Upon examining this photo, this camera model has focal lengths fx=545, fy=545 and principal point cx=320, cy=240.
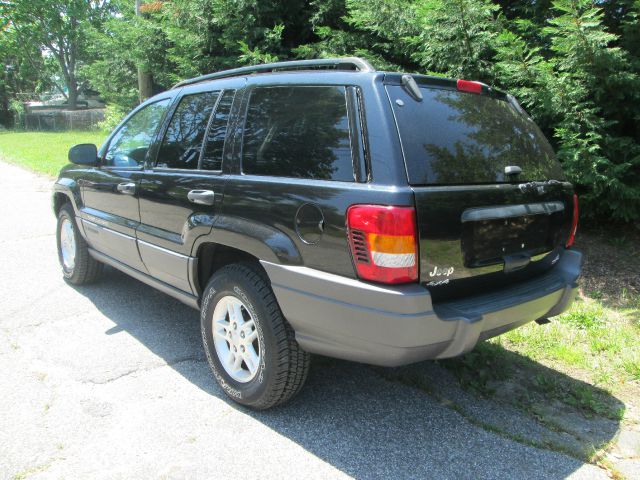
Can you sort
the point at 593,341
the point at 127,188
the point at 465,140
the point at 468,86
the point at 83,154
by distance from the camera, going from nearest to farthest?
the point at 465,140, the point at 468,86, the point at 593,341, the point at 127,188, the point at 83,154

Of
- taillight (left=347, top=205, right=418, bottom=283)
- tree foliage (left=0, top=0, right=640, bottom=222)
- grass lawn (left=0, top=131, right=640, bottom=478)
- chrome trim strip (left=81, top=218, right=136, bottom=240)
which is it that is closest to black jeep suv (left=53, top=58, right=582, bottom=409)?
taillight (left=347, top=205, right=418, bottom=283)

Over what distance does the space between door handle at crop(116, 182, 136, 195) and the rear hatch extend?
2.21 m

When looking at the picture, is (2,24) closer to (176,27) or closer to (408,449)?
(176,27)

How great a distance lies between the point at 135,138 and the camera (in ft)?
14.3

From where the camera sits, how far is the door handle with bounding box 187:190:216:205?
3.20m

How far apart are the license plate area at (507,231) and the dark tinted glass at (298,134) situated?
25.9 inches

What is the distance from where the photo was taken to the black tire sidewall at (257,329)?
9.48 ft

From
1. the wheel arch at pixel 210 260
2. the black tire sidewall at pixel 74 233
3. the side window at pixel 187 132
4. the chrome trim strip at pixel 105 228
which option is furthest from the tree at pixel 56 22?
the wheel arch at pixel 210 260

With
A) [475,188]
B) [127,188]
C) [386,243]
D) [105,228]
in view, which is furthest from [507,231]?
A: [105,228]

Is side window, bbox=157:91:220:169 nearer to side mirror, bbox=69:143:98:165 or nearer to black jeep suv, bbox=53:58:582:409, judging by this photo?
black jeep suv, bbox=53:58:582:409

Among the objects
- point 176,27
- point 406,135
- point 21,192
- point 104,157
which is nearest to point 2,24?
point 21,192

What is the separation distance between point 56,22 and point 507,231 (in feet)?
159

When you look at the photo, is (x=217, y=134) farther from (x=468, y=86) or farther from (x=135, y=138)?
(x=468, y=86)

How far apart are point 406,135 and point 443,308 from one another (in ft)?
2.72
